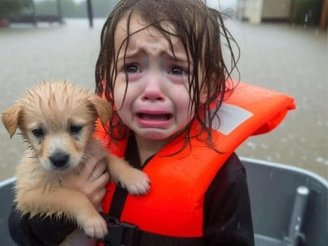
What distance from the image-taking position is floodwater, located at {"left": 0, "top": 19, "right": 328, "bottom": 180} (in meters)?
3.86

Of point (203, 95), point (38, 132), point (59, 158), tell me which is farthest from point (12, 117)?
point (203, 95)

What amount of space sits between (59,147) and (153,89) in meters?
0.31

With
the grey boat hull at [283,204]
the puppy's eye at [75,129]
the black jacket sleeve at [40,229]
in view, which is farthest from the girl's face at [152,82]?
the grey boat hull at [283,204]

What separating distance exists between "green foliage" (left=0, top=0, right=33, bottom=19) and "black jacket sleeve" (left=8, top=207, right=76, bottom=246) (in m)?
3.17

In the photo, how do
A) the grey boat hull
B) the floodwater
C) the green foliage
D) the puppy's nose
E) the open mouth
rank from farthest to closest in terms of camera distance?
1. the green foliage
2. the floodwater
3. the grey boat hull
4. the open mouth
5. the puppy's nose

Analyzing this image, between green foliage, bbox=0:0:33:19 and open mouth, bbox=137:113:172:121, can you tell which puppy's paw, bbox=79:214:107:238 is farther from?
green foliage, bbox=0:0:33:19

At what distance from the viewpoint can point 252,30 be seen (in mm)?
6777

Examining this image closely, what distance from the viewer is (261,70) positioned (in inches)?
240

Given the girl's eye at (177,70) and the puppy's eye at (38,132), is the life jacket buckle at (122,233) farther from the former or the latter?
the girl's eye at (177,70)

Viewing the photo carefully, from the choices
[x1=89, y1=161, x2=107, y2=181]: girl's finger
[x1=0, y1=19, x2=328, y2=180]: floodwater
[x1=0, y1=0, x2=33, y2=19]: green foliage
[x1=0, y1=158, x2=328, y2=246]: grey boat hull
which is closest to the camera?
[x1=89, y1=161, x2=107, y2=181]: girl's finger

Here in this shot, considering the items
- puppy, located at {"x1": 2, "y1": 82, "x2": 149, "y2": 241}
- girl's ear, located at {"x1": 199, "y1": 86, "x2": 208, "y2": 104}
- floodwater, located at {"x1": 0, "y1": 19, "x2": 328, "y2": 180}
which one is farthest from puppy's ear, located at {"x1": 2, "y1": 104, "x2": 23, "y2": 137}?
floodwater, located at {"x1": 0, "y1": 19, "x2": 328, "y2": 180}

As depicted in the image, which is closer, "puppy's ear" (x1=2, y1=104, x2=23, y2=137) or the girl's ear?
"puppy's ear" (x1=2, y1=104, x2=23, y2=137)

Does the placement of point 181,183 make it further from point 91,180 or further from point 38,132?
point 38,132

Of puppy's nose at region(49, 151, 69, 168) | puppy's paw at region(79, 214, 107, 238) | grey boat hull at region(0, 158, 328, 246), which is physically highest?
puppy's nose at region(49, 151, 69, 168)
